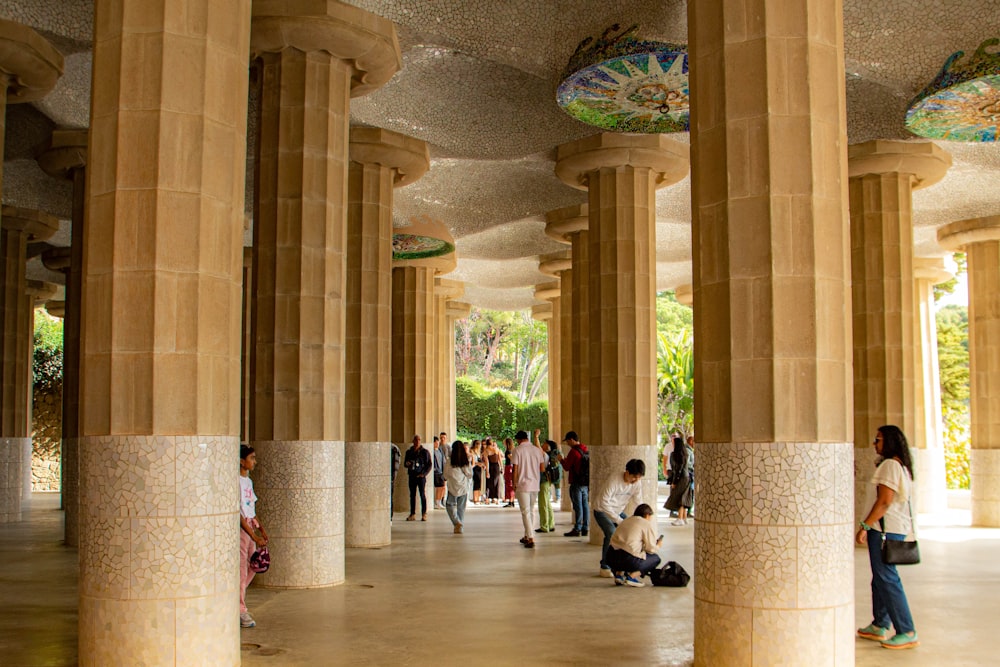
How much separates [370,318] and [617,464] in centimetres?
446

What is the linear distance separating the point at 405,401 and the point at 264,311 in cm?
1365

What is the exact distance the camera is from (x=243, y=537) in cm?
862

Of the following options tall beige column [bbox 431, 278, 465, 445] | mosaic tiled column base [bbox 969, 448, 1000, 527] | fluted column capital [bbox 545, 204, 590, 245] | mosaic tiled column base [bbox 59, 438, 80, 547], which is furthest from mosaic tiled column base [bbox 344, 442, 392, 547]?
tall beige column [bbox 431, 278, 465, 445]

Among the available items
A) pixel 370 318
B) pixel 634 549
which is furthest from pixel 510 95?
pixel 634 549

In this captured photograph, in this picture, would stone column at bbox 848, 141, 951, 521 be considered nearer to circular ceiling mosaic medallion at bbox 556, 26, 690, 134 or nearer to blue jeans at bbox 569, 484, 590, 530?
circular ceiling mosaic medallion at bbox 556, 26, 690, 134

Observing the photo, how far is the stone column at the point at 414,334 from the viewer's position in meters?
24.6

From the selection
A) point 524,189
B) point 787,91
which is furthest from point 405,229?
point 787,91

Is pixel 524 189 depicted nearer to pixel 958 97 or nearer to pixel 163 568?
pixel 958 97

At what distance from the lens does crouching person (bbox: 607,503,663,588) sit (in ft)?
36.4

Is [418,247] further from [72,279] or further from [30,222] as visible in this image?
[72,279]

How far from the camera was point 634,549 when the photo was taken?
11.1 metres

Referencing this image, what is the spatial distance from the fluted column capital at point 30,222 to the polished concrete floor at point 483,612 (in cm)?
814

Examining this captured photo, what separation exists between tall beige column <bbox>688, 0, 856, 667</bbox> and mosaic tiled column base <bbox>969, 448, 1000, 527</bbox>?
15542 mm

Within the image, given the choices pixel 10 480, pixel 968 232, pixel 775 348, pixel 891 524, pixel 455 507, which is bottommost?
pixel 455 507
